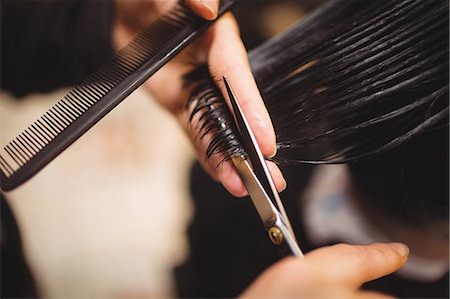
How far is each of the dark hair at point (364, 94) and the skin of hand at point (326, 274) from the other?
0.41 feet

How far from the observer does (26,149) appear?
22.1 inches

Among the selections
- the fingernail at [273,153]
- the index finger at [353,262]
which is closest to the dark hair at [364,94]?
the fingernail at [273,153]

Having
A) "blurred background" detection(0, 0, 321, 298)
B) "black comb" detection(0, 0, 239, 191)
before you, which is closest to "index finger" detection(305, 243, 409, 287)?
"black comb" detection(0, 0, 239, 191)

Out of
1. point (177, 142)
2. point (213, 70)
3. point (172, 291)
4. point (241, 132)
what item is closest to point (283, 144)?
point (241, 132)

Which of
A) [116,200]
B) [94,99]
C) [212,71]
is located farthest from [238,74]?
[116,200]

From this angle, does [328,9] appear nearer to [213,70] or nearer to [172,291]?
[213,70]

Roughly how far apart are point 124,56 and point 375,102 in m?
0.34

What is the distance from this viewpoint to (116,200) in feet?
4.59

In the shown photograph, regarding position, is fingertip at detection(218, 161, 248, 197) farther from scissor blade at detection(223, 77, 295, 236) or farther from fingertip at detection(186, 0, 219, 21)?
fingertip at detection(186, 0, 219, 21)

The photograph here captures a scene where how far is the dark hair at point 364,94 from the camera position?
0.55m

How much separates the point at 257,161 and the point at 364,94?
0.15m

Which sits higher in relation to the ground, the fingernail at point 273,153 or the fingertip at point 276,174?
the fingernail at point 273,153

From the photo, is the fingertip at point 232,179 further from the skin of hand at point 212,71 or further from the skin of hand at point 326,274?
the skin of hand at point 326,274

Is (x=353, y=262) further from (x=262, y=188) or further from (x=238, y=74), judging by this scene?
(x=238, y=74)
